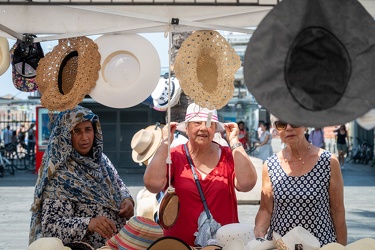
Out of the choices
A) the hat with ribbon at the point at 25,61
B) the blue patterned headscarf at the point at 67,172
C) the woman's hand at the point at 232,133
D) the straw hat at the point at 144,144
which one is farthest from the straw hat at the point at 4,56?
the straw hat at the point at 144,144

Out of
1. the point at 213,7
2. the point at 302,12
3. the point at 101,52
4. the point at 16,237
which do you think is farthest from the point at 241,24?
the point at 16,237

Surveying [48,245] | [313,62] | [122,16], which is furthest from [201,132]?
[313,62]

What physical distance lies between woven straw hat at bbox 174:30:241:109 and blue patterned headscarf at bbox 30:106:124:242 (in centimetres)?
85

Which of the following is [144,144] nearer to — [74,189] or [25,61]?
[74,189]

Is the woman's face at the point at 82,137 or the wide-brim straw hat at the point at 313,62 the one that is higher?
the wide-brim straw hat at the point at 313,62

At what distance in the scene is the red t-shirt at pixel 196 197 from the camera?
12.1 ft

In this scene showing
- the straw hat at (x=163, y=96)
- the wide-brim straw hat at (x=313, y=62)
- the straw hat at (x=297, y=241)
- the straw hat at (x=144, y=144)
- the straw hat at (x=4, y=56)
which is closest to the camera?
the wide-brim straw hat at (x=313, y=62)

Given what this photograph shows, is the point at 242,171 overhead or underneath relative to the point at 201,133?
underneath

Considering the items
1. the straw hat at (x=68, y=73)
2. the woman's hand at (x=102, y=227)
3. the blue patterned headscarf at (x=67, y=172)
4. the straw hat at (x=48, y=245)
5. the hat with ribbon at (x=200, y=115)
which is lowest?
the woman's hand at (x=102, y=227)

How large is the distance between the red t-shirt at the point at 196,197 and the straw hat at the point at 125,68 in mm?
552

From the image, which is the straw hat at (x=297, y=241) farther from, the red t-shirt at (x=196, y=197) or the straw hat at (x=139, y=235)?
the straw hat at (x=139, y=235)

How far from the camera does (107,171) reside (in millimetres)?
4176

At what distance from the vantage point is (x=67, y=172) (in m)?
3.90

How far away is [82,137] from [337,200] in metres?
1.66
